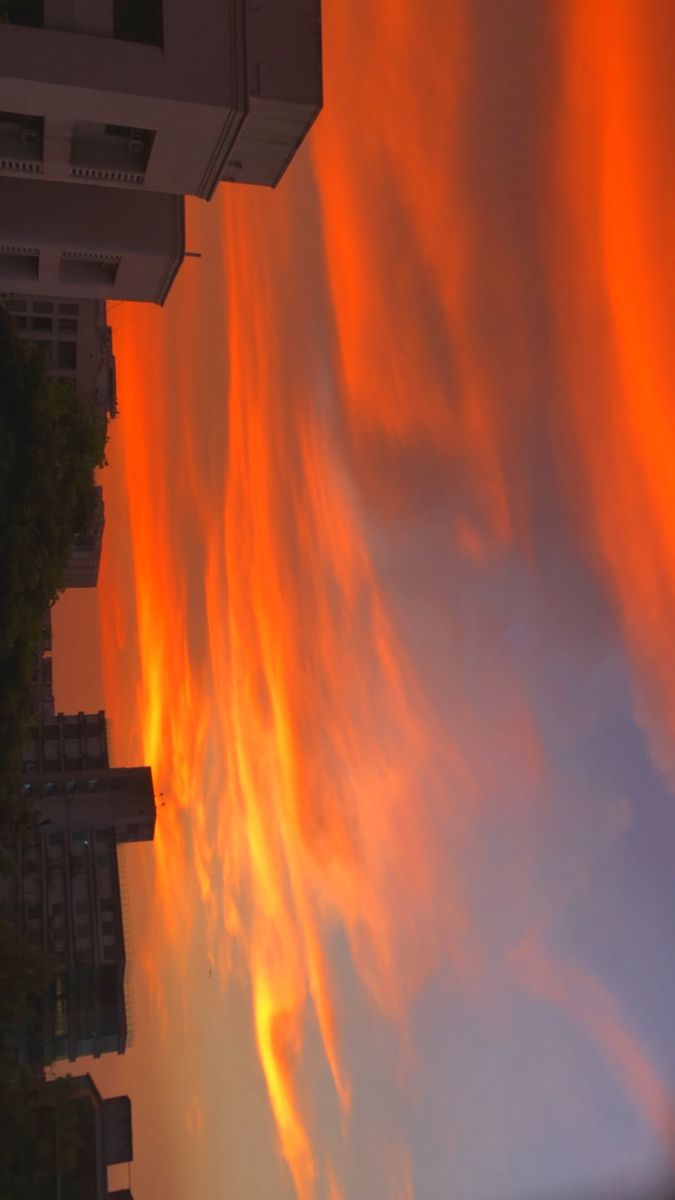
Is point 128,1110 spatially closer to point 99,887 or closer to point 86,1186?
point 86,1186

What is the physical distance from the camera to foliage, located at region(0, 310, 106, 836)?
29.3 m

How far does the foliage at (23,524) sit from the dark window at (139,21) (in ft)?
33.7

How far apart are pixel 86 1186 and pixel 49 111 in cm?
5837

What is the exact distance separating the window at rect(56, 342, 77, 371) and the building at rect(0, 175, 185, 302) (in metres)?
27.5

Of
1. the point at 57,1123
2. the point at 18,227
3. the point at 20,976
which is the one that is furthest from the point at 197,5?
the point at 57,1123

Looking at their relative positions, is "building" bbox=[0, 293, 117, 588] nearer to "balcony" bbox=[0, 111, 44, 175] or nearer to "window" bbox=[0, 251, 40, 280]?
"window" bbox=[0, 251, 40, 280]

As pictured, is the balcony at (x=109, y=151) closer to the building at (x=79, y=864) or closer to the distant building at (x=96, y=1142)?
the distant building at (x=96, y=1142)

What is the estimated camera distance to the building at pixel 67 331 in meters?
64.7

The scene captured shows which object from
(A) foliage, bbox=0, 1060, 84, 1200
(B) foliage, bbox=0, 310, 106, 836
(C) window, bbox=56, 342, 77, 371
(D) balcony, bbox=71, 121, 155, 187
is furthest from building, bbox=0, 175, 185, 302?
(A) foliage, bbox=0, 1060, 84, 1200

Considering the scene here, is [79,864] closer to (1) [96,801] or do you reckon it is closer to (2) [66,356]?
(1) [96,801]

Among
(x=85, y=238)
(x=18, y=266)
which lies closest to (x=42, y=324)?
(x=18, y=266)

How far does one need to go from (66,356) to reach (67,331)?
261 centimetres

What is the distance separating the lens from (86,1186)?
54906 mm

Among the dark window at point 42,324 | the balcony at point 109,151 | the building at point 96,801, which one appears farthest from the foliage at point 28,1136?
the building at point 96,801
